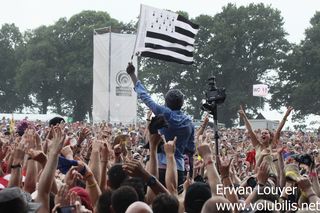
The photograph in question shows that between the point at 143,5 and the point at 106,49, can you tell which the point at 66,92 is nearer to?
Result: the point at 106,49

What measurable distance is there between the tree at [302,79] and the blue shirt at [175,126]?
5735 centimetres

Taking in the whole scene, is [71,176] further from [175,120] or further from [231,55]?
[231,55]

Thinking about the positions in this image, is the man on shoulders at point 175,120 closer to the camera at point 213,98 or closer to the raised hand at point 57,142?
the camera at point 213,98

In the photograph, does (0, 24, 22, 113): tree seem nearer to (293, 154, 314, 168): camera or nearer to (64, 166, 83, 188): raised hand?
(293, 154, 314, 168): camera

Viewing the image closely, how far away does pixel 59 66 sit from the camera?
3044 inches

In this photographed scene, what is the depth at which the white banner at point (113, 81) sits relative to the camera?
39531 millimetres

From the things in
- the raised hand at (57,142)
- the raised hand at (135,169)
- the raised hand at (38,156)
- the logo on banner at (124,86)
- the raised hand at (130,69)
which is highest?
the logo on banner at (124,86)

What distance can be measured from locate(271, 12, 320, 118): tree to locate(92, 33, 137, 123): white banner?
2659cm

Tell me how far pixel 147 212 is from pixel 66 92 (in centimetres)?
7262

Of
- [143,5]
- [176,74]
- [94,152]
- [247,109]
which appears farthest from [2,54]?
[94,152]

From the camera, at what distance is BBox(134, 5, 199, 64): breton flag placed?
11469 millimetres

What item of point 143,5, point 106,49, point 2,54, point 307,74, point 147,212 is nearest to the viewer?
point 147,212

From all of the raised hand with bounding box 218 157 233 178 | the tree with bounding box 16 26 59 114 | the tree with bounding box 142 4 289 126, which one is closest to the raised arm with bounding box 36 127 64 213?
the raised hand with bounding box 218 157 233 178

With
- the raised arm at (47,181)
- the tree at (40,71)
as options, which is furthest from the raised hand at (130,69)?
the tree at (40,71)
